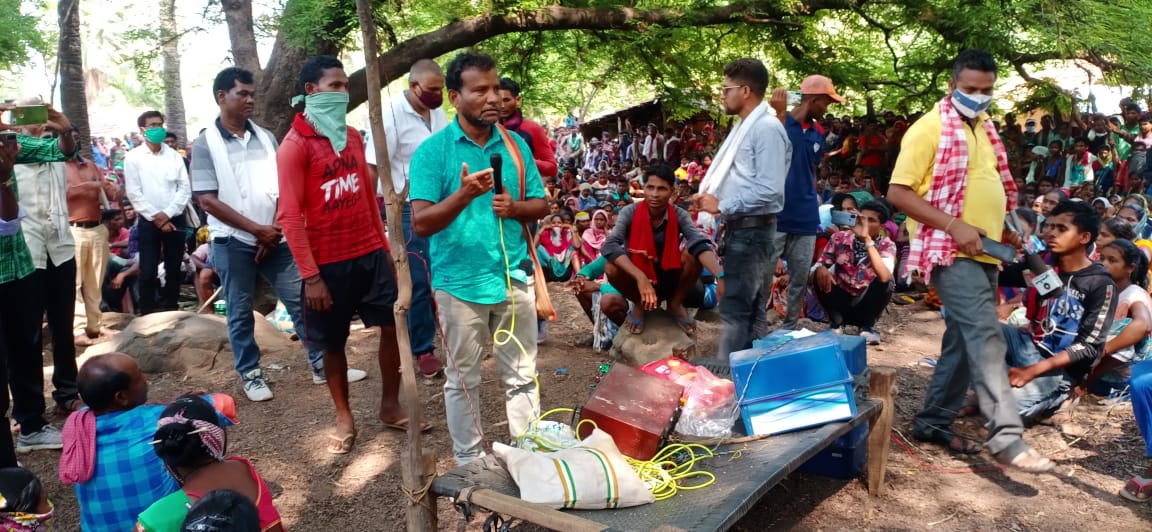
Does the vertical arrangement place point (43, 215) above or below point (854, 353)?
above

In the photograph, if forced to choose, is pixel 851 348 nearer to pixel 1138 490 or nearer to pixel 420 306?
pixel 1138 490

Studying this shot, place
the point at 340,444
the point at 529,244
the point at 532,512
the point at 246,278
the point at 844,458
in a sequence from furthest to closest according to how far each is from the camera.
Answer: the point at 246,278 < the point at 340,444 < the point at 844,458 < the point at 529,244 < the point at 532,512

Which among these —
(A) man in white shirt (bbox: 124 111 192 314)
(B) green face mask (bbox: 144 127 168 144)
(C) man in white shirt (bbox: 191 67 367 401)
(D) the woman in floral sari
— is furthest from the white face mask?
(B) green face mask (bbox: 144 127 168 144)

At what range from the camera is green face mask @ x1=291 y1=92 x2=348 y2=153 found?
3809 millimetres

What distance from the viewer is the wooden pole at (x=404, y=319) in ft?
8.34

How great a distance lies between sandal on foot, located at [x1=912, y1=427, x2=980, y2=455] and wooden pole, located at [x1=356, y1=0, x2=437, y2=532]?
2701mm

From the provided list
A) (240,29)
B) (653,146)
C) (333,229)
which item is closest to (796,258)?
(333,229)

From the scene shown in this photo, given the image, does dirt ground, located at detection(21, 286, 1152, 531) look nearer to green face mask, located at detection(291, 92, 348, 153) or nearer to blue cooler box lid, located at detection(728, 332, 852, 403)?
blue cooler box lid, located at detection(728, 332, 852, 403)

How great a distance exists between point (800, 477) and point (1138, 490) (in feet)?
4.68

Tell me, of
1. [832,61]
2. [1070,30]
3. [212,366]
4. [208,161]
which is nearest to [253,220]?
[208,161]

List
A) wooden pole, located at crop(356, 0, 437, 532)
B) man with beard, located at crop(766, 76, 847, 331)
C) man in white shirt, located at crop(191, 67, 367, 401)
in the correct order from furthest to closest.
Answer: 1. man with beard, located at crop(766, 76, 847, 331)
2. man in white shirt, located at crop(191, 67, 367, 401)
3. wooden pole, located at crop(356, 0, 437, 532)

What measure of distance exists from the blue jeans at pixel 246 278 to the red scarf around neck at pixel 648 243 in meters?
2.09

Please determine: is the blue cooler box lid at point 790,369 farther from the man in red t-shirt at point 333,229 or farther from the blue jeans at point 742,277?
the man in red t-shirt at point 333,229

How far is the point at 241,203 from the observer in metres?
4.52
